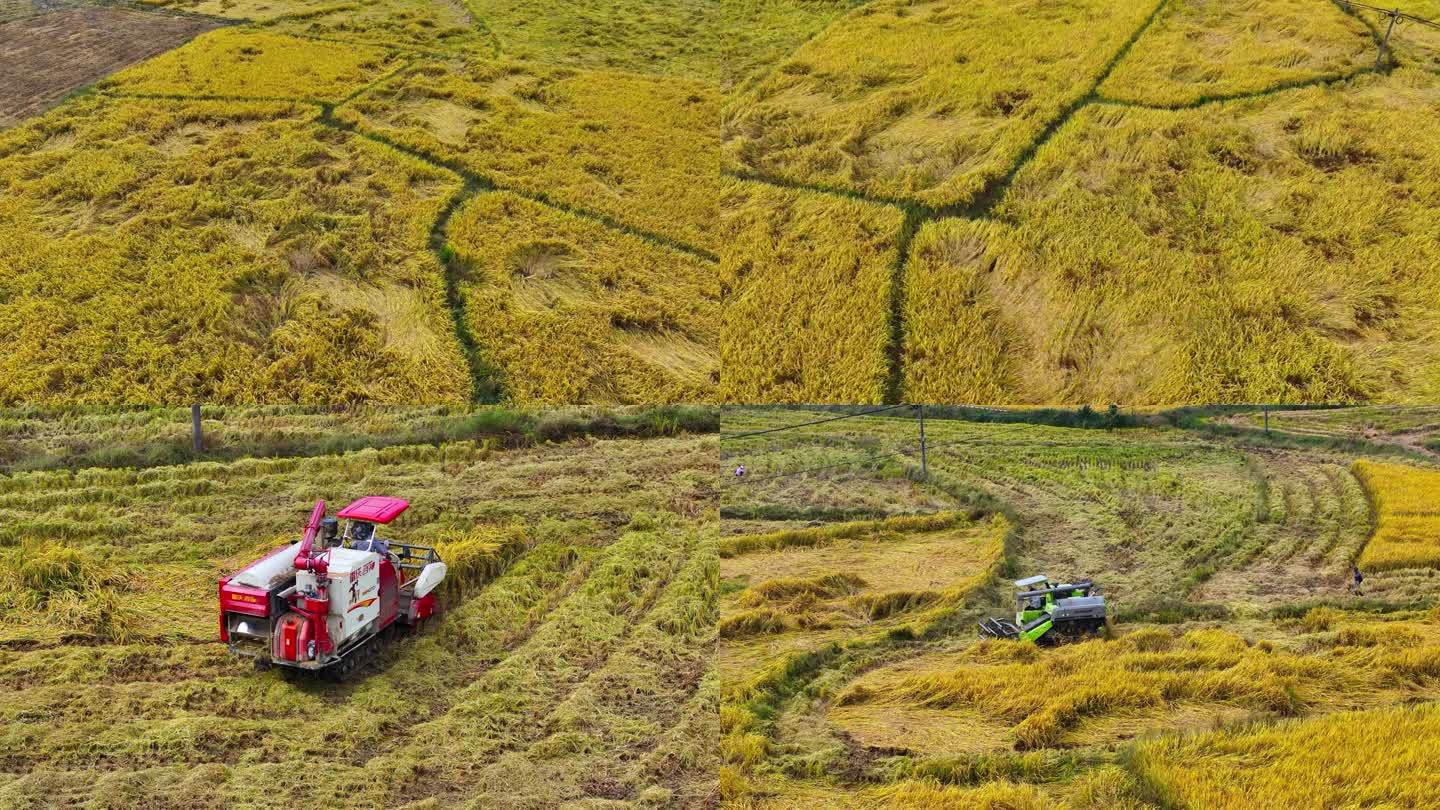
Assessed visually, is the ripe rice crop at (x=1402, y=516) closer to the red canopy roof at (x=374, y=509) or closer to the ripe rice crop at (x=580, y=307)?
the ripe rice crop at (x=580, y=307)

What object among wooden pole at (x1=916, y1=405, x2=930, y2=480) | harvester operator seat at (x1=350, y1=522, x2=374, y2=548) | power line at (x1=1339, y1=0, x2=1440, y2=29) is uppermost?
power line at (x1=1339, y1=0, x2=1440, y2=29)

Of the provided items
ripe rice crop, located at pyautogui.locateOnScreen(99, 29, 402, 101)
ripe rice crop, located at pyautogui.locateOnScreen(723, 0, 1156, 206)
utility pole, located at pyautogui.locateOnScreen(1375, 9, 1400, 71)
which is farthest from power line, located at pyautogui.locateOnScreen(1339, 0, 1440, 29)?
ripe rice crop, located at pyautogui.locateOnScreen(99, 29, 402, 101)

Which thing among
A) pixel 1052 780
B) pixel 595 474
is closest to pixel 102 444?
pixel 595 474

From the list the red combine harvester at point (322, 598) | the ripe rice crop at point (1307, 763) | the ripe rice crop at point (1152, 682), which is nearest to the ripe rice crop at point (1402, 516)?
the ripe rice crop at point (1152, 682)

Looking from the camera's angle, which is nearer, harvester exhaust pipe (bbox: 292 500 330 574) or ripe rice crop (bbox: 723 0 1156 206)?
harvester exhaust pipe (bbox: 292 500 330 574)

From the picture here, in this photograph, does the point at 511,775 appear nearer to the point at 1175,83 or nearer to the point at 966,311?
the point at 966,311

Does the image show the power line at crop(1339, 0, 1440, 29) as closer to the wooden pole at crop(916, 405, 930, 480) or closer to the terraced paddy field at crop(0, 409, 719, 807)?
the wooden pole at crop(916, 405, 930, 480)
